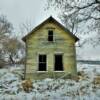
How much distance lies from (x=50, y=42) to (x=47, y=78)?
364 centimetres

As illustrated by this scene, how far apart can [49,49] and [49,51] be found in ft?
0.67

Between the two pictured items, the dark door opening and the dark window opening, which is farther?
the dark window opening

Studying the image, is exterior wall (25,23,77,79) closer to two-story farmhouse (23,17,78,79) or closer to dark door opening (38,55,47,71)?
two-story farmhouse (23,17,78,79)

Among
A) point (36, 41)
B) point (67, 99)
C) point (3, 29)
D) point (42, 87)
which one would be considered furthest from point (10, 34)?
point (67, 99)

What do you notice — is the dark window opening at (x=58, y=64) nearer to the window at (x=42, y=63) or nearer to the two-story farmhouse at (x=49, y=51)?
the two-story farmhouse at (x=49, y=51)

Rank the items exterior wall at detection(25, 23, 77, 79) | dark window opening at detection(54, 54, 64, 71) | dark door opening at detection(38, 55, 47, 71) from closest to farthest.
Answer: exterior wall at detection(25, 23, 77, 79)
dark door opening at detection(38, 55, 47, 71)
dark window opening at detection(54, 54, 64, 71)

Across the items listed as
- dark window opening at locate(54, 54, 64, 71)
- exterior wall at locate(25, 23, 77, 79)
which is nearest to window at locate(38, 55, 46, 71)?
exterior wall at locate(25, 23, 77, 79)

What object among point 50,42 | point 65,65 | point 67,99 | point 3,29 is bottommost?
point 67,99

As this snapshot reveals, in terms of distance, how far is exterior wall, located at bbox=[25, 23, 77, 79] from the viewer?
24.7 meters

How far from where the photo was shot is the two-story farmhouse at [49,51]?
81.0ft

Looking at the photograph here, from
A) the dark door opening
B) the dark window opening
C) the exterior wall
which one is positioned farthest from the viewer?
the dark window opening

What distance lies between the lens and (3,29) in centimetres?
5003

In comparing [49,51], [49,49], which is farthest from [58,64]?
[49,49]

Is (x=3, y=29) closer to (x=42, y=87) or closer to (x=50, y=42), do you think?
(x=50, y=42)
